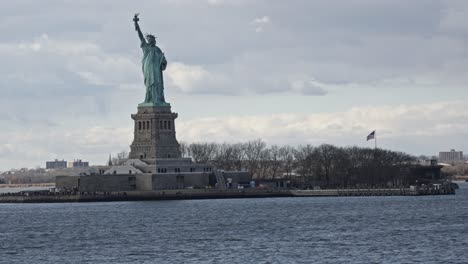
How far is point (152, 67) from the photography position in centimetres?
15188

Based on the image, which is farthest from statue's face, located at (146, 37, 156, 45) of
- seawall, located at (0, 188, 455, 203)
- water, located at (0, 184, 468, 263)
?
water, located at (0, 184, 468, 263)

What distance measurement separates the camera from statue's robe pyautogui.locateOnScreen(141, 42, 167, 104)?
15188 centimetres

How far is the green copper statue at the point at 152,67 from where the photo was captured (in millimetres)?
151625

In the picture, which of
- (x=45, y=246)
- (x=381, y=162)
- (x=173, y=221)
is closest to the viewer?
(x=45, y=246)

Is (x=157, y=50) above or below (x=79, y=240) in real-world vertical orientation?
above

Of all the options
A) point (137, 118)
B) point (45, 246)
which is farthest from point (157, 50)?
point (45, 246)

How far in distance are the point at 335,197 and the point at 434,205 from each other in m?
34.0

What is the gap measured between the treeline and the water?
4854 cm

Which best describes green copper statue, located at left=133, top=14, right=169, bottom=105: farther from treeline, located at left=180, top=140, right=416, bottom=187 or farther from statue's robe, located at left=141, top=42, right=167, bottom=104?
treeline, located at left=180, top=140, right=416, bottom=187

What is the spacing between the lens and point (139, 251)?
70812mm

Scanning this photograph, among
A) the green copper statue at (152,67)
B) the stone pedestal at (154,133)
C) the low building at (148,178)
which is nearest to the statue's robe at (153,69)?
the green copper statue at (152,67)

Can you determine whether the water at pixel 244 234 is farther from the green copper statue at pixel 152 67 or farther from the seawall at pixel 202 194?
the green copper statue at pixel 152 67

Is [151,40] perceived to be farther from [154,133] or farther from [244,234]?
[244,234]

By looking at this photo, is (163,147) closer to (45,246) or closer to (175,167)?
(175,167)
